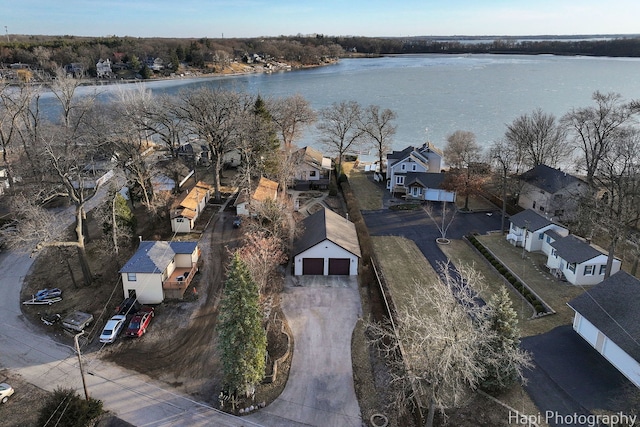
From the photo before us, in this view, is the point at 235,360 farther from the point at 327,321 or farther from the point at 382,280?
the point at 382,280

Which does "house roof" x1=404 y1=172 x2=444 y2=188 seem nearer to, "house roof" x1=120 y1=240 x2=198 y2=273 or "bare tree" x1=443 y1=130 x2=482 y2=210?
"bare tree" x1=443 y1=130 x2=482 y2=210

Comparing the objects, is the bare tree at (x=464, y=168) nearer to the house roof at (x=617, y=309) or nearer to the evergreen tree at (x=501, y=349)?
the house roof at (x=617, y=309)

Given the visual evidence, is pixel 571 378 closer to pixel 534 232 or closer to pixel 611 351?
pixel 611 351

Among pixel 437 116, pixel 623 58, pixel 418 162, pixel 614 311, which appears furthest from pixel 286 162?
pixel 623 58

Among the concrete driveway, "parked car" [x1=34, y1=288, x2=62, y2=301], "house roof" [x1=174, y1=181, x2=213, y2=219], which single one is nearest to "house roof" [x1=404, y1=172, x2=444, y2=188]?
the concrete driveway

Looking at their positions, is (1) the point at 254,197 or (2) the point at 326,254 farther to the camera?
(1) the point at 254,197

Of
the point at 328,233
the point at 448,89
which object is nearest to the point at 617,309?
the point at 328,233
